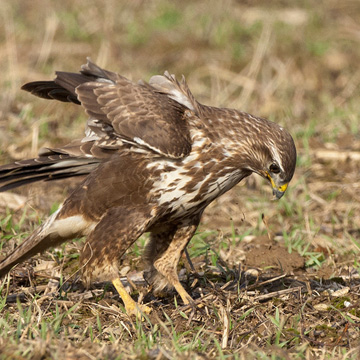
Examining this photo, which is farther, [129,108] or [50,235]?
[50,235]

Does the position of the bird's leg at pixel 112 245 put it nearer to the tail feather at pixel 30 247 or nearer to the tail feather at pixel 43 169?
the tail feather at pixel 30 247

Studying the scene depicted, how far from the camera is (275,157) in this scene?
472 cm

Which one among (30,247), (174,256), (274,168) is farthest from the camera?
(174,256)

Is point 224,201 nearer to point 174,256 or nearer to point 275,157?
point 174,256

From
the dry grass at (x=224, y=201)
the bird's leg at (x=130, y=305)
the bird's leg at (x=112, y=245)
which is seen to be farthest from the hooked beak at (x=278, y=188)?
the bird's leg at (x=130, y=305)

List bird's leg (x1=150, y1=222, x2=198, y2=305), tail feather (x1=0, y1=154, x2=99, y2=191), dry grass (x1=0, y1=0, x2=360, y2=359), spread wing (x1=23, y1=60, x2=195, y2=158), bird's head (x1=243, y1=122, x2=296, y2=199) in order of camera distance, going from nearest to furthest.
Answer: dry grass (x1=0, y1=0, x2=360, y2=359), spread wing (x1=23, y1=60, x2=195, y2=158), bird's head (x1=243, y1=122, x2=296, y2=199), tail feather (x1=0, y1=154, x2=99, y2=191), bird's leg (x1=150, y1=222, x2=198, y2=305)

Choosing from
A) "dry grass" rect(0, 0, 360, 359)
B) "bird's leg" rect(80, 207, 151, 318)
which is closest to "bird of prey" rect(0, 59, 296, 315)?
"bird's leg" rect(80, 207, 151, 318)

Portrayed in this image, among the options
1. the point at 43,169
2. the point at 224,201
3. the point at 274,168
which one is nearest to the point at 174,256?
the point at 274,168

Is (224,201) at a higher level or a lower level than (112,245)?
lower

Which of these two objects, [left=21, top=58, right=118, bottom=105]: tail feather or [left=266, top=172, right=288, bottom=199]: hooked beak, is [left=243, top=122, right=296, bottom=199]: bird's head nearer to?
[left=266, top=172, right=288, bottom=199]: hooked beak

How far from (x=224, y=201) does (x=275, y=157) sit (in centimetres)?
250

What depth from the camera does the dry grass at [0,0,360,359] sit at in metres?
4.28

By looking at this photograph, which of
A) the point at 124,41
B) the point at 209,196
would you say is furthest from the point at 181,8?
the point at 209,196

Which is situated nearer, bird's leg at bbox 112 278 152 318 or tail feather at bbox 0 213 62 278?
bird's leg at bbox 112 278 152 318
